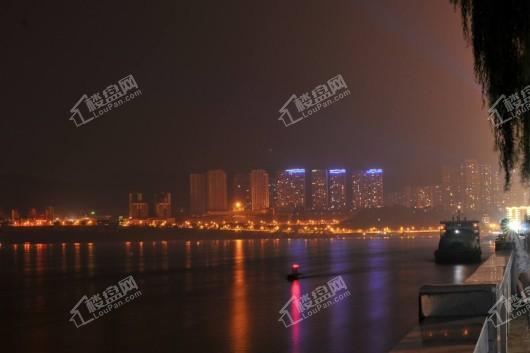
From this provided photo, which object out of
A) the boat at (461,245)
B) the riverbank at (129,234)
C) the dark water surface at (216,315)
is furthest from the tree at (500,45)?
the riverbank at (129,234)

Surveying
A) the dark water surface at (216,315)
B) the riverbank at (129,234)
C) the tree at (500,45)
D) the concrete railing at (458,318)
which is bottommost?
the dark water surface at (216,315)

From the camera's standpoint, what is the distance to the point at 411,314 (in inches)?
1084

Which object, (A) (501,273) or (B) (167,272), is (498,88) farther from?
(B) (167,272)

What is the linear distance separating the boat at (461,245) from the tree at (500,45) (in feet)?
178

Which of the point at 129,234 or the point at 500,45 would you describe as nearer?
the point at 500,45

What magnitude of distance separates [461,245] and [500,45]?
5536cm

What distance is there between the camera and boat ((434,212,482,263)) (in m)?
59.3

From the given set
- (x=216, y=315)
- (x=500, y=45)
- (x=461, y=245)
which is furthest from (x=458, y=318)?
(x=461, y=245)

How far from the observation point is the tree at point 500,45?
671cm

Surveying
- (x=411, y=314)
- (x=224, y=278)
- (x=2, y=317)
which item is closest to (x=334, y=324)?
(x=411, y=314)

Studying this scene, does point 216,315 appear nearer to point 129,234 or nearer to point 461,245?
point 461,245

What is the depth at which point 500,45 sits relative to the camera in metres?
6.79

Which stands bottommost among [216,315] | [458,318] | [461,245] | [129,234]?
[216,315]

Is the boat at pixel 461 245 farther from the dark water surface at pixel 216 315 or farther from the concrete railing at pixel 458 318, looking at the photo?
the concrete railing at pixel 458 318
